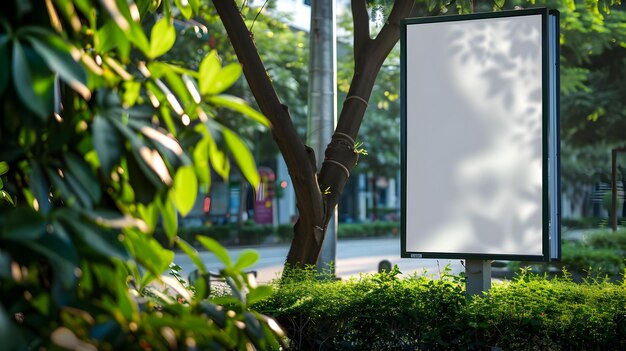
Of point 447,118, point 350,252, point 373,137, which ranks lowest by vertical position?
point 350,252

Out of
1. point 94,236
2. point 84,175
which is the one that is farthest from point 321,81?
point 94,236

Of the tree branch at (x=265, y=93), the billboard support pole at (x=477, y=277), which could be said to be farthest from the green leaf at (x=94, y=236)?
the tree branch at (x=265, y=93)

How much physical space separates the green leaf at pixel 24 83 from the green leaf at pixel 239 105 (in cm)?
50

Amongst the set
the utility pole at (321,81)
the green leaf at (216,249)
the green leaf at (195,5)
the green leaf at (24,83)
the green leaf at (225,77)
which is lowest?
the green leaf at (216,249)

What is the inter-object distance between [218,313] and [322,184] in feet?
16.9

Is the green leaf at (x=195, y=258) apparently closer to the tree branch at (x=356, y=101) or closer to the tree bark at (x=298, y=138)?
the tree bark at (x=298, y=138)

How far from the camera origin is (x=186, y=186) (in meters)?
2.12

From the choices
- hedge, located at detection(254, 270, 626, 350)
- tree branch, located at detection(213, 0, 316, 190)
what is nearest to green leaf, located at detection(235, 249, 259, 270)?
hedge, located at detection(254, 270, 626, 350)

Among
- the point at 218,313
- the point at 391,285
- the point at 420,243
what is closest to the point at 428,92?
the point at 420,243

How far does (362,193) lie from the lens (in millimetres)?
63188

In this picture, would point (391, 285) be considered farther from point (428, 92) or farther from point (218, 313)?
point (218, 313)

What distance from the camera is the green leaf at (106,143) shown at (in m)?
1.82

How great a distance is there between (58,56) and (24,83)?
85 mm

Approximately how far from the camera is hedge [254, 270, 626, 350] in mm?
5035
